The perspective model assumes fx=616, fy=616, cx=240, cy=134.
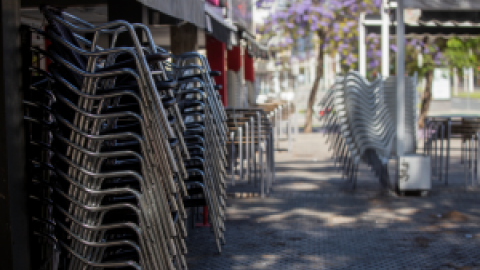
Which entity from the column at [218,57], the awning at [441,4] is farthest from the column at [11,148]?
the column at [218,57]

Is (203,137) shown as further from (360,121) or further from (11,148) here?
(360,121)

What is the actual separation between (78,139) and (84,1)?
2.82m

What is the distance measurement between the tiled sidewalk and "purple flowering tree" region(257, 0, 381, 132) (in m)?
9.16

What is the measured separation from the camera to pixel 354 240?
583cm

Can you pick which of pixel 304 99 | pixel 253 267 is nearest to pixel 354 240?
pixel 253 267

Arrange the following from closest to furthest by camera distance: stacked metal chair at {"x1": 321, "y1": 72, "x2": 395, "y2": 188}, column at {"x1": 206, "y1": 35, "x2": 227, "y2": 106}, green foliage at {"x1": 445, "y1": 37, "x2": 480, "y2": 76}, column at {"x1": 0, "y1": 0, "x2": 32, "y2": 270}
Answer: column at {"x1": 0, "y1": 0, "x2": 32, "y2": 270} < stacked metal chair at {"x1": 321, "y1": 72, "x2": 395, "y2": 188} < column at {"x1": 206, "y1": 35, "x2": 227, "y2": 106} < green foliage at {"x1": 445, "y1": 37, "x2": 480, "y2": 76}

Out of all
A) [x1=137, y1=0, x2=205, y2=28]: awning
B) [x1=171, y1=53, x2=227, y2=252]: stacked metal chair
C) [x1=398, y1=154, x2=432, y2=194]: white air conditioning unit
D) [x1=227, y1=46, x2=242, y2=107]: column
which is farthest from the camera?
[x1=227, y1=46, x2=242, y2=107]: column

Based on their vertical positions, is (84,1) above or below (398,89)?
above

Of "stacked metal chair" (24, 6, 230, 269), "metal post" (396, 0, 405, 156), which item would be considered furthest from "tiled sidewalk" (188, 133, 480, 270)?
"stacked metal chair" (24, 6, 230, 269)

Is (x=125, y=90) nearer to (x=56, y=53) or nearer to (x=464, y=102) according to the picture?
(x=56, y=53)

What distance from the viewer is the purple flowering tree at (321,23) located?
17484mm

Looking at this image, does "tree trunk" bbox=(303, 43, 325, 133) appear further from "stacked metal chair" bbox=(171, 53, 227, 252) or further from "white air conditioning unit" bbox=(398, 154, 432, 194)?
"stacked metal chair" bbox=(171, 53, 227, 252)

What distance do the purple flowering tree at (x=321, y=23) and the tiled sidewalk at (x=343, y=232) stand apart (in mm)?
9159

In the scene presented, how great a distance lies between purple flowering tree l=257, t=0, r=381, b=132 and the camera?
1748 centimetres
